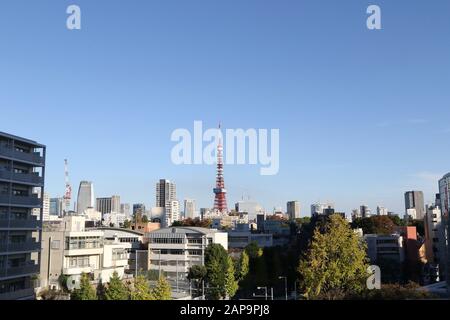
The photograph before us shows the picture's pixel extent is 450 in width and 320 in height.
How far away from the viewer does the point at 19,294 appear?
2036 cm

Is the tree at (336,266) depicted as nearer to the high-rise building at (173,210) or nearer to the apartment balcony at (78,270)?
the apartment balcony at (78,270)

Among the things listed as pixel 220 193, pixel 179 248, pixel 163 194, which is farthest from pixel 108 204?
pixel 179 248

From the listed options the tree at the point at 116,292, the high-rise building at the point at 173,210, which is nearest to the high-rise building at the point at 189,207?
the high-rise building at the point at 173,210

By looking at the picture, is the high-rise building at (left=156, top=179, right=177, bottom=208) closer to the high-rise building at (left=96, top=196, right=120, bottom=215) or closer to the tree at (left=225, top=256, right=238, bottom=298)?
the high-rise building at (left=96, top=196, right=120, bottom=215)

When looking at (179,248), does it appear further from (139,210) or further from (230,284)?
(139,210)

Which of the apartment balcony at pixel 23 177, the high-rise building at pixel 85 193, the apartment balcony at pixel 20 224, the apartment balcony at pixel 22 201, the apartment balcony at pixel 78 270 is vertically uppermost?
the high-rise building at pixel 85 193

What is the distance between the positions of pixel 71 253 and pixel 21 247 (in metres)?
4.72

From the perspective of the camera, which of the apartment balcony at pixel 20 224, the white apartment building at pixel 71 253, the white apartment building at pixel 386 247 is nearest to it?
the apartment balcony at pixel 20 224

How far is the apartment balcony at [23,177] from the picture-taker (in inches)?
798

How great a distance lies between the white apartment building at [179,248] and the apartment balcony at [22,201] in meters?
13.5

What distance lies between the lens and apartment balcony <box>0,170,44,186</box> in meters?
20.3

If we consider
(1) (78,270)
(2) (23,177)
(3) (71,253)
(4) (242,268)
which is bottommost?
(4) (242,268)

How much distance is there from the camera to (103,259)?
28.5 metres

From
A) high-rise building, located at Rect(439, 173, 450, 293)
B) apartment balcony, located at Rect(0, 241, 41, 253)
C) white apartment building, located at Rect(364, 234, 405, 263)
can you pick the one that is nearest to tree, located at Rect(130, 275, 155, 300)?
apartment balcony, located at Rect(0, 241, 41, 253)
